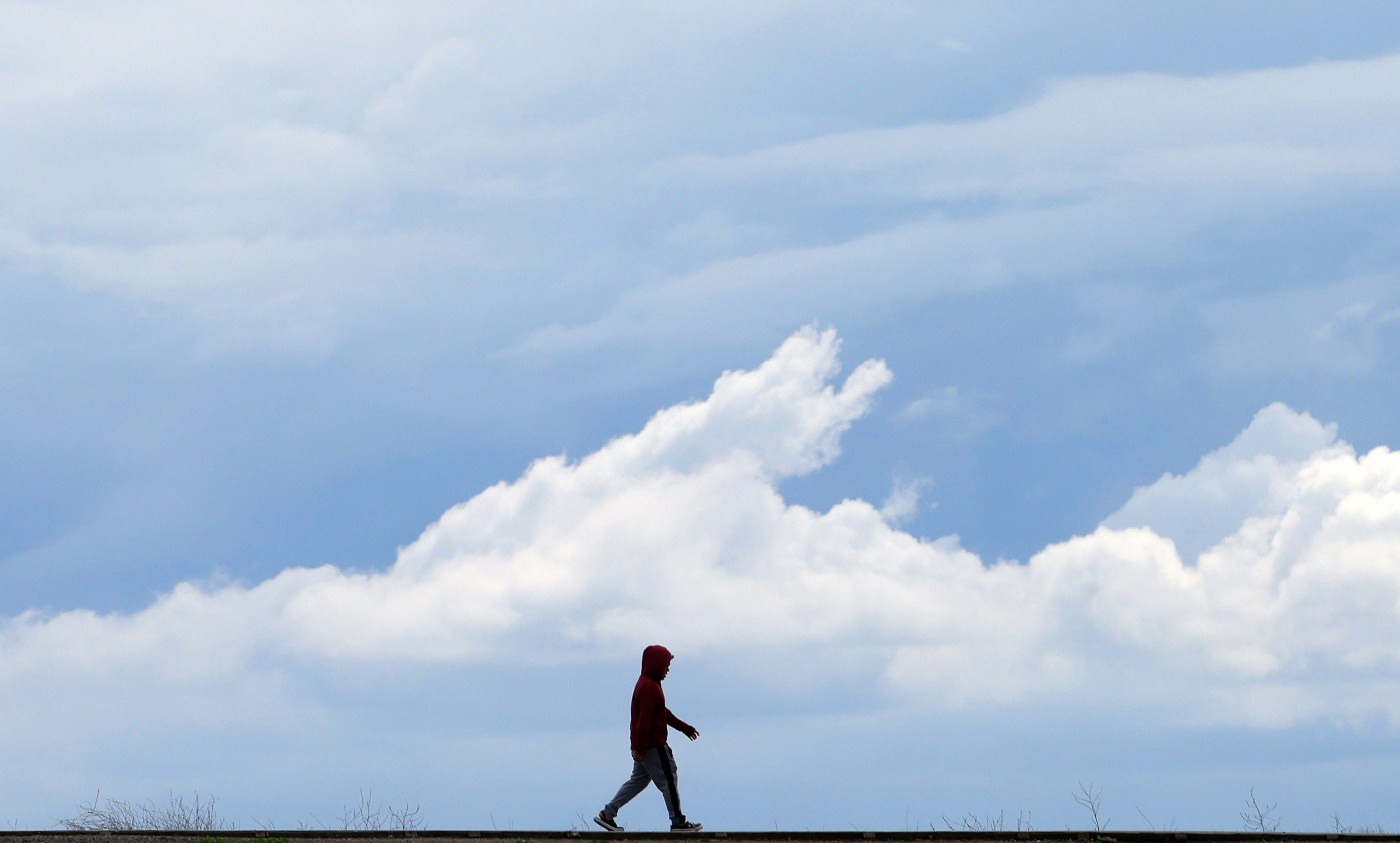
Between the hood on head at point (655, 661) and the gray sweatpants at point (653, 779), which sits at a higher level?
the hood on head at point (655, 661)

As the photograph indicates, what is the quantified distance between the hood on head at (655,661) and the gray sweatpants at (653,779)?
2.42ft

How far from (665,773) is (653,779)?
19 centimetres

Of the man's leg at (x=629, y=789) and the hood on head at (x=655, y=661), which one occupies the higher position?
the hood on head at (x=655, y=661)

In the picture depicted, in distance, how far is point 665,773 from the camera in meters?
18.7

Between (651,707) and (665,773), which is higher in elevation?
(651,707)

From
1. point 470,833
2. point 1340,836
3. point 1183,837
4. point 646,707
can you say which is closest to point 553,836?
point 470,833

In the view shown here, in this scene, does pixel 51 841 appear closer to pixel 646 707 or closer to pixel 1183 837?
pixel 646 707

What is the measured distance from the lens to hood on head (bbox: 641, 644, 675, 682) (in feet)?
62.0

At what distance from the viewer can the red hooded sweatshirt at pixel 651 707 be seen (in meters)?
18.7

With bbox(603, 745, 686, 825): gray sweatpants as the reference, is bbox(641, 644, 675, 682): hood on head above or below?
above

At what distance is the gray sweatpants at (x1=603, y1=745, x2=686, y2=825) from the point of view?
18.6 metres

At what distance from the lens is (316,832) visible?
56.7 feet

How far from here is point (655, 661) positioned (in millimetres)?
18922

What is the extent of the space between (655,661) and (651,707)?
47 cm
